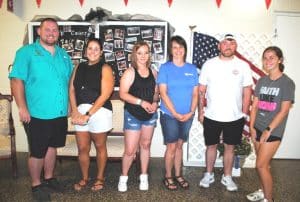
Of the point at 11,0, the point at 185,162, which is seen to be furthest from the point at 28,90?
the point at 185,162

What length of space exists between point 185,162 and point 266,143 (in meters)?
1.58

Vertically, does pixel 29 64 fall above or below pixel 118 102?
above

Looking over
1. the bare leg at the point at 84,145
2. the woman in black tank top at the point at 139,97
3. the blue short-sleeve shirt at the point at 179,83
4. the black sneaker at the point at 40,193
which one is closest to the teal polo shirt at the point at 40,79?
the bare leg at the point at 84,145

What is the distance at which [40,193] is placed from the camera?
2832 millimetres

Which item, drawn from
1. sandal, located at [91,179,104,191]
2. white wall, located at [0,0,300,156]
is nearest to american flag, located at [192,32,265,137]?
white wall, located at [0,0,300,156]

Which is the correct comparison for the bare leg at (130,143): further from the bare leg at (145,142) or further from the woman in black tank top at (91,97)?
the woman in black tank top at (91,97)

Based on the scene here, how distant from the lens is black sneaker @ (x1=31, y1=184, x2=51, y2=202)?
281cm

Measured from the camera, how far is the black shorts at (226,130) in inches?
117

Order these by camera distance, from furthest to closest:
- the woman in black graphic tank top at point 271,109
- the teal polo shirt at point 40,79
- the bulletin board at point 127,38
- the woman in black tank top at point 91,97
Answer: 1. the bulletin board at point 127,38
2. the woman in black tank top at point 91,97
3. the teal polo shirt at point 40,79
4. the woman in black graphic tank top at point 271,109

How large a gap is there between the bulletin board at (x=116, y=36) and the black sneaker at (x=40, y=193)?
6.13ft

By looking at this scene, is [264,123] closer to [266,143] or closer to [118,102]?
[266,143]

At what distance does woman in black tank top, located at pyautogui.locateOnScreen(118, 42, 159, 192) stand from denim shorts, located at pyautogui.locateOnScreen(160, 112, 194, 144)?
0.12m

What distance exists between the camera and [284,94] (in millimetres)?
2465

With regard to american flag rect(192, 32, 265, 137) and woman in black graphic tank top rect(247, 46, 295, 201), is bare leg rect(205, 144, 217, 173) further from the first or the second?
american flag rect(192, 32, 265, 137)
